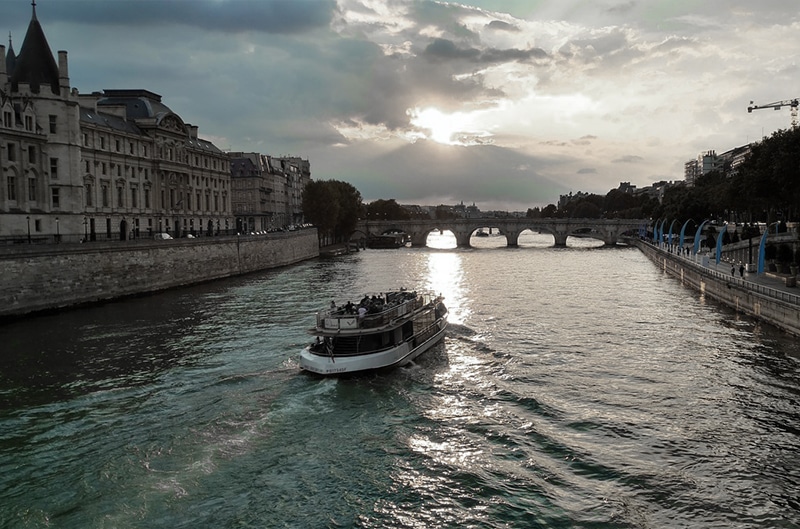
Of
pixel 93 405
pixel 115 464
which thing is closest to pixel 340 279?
Answer: pixel 93 405

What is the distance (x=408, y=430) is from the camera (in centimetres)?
2070

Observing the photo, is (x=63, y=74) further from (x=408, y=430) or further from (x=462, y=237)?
(x=462, y=237)

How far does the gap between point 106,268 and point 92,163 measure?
22018 mm

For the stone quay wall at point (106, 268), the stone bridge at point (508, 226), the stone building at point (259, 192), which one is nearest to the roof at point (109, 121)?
the stone quay wall at point (106, 268)

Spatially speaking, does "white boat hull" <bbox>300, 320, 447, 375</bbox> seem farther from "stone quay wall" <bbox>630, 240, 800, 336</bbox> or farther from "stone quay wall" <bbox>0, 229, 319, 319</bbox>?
"stone quay wall" <bbox>0, 229, 319, 319</bbox>

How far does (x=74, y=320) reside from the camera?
39.7 meters

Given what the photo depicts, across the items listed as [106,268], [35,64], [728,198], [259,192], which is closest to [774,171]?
[728,198]

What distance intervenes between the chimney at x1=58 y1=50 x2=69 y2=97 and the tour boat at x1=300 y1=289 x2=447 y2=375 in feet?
128

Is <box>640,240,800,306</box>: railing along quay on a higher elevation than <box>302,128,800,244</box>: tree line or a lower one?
lower

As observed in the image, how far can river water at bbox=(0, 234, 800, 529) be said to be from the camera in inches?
622

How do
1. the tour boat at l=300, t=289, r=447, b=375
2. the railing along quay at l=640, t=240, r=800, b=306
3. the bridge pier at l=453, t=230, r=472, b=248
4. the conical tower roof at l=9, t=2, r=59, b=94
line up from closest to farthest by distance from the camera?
the tour boat at l=300, t=289, r=447, b=375
the railing along quay at l=640, t=240, r=800, b=306
the conical tower roof at l=9, t=2, r=59, b=94
the bridge pier at l=453, t=230, r=472, b=248

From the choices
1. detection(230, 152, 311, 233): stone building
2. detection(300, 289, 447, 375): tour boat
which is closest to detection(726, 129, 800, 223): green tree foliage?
detection(300, 289, 447, 375): tour boat

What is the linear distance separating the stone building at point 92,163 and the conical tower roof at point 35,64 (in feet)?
0.27

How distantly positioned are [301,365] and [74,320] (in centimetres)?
Result: 2033
